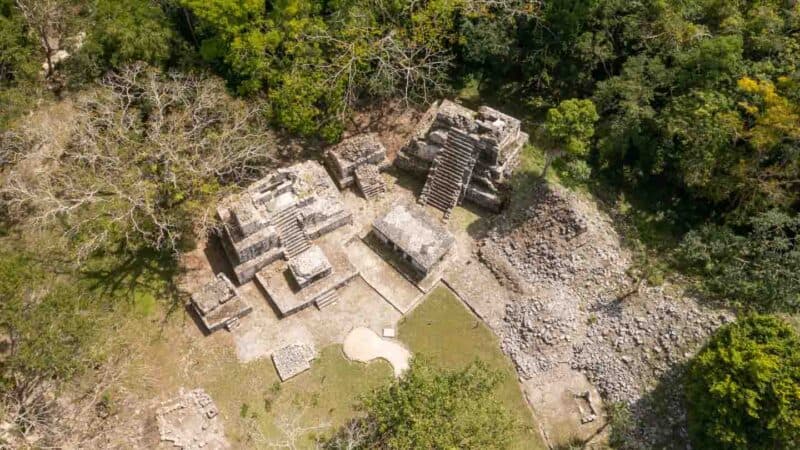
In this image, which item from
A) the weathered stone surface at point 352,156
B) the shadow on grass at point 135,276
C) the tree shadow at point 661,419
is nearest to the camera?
the tree shadow at point 661,419

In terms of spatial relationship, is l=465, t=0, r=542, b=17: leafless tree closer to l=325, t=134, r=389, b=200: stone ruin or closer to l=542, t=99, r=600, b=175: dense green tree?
l=542, t=99, r=600, b=175: dense green tree

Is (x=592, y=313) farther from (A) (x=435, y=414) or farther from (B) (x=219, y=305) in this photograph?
(B) (x=219, y=305)

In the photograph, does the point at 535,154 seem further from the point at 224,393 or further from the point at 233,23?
the point at 224,393

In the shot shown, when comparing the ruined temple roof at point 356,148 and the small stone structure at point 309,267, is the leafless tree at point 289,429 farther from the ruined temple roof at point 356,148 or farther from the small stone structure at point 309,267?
the ruined temple roof at point 356,148

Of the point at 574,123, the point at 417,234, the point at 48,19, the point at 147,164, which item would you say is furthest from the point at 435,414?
the point at 48,19

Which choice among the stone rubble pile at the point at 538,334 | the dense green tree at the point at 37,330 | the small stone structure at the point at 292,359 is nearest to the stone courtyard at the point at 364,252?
the small stone structure at the point at 292,359

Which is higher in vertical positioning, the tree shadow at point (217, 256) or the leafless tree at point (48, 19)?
the leafless tree at point (48, 19)
